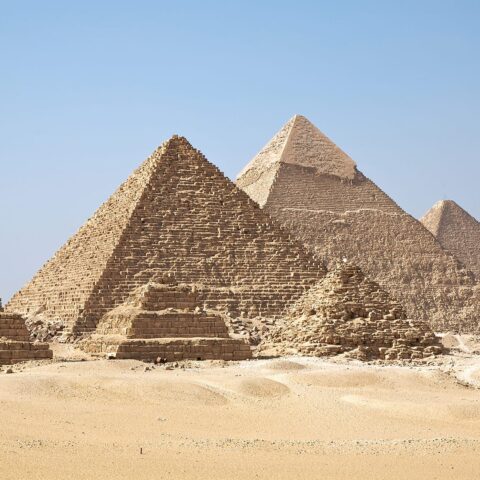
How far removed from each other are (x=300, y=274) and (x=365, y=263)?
30.6 meters

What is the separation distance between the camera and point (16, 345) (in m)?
30.9

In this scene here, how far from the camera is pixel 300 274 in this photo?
57.6 m

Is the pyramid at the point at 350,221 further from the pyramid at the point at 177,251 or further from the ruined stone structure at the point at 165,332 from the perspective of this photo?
the ruined stone structure at the point at 165,332

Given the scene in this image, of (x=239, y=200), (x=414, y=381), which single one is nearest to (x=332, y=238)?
(x=239, y=200)

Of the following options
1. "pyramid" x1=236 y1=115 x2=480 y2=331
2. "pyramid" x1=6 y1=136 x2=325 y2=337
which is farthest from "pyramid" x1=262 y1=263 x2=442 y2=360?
"pyramid" x1=236 y1=115 x2=480 y2=331

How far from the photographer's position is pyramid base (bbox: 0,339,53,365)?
30500 millimetres

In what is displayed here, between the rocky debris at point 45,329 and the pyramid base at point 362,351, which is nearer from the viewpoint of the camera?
the pyramid base at point 362,351

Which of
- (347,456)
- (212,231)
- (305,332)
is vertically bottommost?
(347,456)

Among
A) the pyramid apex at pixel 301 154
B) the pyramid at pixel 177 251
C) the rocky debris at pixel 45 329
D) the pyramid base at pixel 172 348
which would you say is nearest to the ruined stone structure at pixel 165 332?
the pyramid base at pixel 172 348

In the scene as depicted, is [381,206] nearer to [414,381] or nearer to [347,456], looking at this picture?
[414,381]

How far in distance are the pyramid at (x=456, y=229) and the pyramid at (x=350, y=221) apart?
17.3m

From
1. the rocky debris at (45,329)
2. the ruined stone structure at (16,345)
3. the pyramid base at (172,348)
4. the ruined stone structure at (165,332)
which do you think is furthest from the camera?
the rocky debris at (45,329)

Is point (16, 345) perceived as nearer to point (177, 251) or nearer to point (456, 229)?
point (177, 251)

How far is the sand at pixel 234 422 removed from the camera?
19.4 metres
